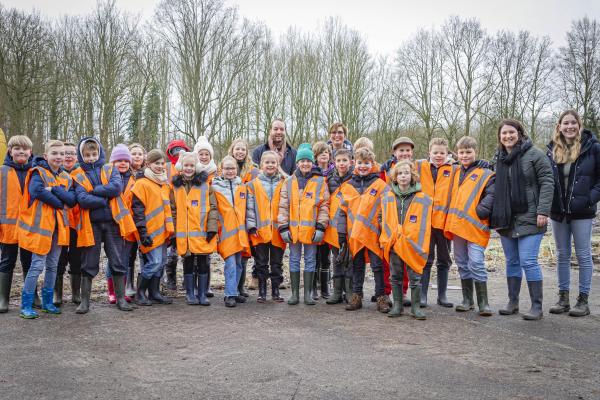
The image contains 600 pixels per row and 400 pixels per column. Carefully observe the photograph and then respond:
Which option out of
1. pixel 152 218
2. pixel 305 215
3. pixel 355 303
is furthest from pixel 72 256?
pixel 355 303

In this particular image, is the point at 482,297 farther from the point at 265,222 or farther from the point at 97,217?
the point at 97,217

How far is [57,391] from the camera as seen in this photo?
141 inches

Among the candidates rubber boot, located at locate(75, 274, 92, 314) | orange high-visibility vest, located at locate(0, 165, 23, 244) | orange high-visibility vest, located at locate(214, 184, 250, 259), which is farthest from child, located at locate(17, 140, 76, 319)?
orange high-visibility vest, located at locate(214, 184, 250, 259)

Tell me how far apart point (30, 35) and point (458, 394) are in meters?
27.8

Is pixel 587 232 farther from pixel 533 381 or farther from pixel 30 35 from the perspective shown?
pixel 30 35

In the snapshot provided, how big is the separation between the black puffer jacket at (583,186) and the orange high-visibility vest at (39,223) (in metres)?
5.98

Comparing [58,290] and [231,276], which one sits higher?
[231,276]

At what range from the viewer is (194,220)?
6.46m

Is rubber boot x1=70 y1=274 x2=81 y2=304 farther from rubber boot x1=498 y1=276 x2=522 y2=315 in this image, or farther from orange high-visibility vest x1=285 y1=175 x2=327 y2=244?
rubber boot x1=498 y1=276 x2=522 y2=315

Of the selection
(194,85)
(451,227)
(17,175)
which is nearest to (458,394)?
(451,227)

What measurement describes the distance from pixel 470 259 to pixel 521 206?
2.81ft

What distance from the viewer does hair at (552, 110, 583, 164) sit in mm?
5867

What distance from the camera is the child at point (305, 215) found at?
6500mm

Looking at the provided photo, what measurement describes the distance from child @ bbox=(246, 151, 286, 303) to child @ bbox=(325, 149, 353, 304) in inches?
28.7
